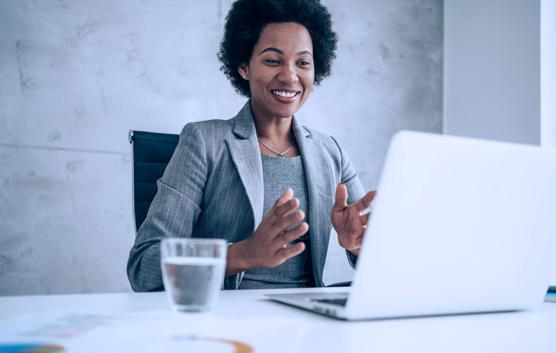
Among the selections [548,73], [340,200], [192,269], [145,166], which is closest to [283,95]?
[145,166]

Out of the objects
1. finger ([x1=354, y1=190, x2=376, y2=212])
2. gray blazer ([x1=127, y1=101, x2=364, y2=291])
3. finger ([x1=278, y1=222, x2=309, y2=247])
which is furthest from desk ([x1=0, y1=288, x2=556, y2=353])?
gray blazer ([x1=127, y1=101, x2=364, y2=291])

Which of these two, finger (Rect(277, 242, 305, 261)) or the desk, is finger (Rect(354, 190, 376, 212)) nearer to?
finger (Rect(277, 242, 305, 261))

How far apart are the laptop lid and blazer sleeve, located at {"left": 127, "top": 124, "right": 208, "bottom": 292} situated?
0.67 meters

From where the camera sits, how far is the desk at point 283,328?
0.62 meters

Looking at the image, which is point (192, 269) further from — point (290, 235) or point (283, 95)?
point (283, 95)

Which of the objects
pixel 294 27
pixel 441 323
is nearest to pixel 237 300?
pixel 441 323

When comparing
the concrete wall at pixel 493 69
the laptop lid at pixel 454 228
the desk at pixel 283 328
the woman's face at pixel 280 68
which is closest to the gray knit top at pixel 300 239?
the woman's face at pixel 280 68

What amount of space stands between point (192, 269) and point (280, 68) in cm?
114

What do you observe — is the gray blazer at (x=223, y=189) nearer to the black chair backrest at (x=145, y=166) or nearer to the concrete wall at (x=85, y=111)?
the black chair backrest at (x=145, y=166)

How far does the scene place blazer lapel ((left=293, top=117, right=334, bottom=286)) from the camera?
1622mm

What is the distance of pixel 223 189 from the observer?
1.61 m

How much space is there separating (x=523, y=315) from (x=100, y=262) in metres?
2.04

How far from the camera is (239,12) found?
74.7 inches

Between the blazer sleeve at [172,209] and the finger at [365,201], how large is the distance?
44cm
